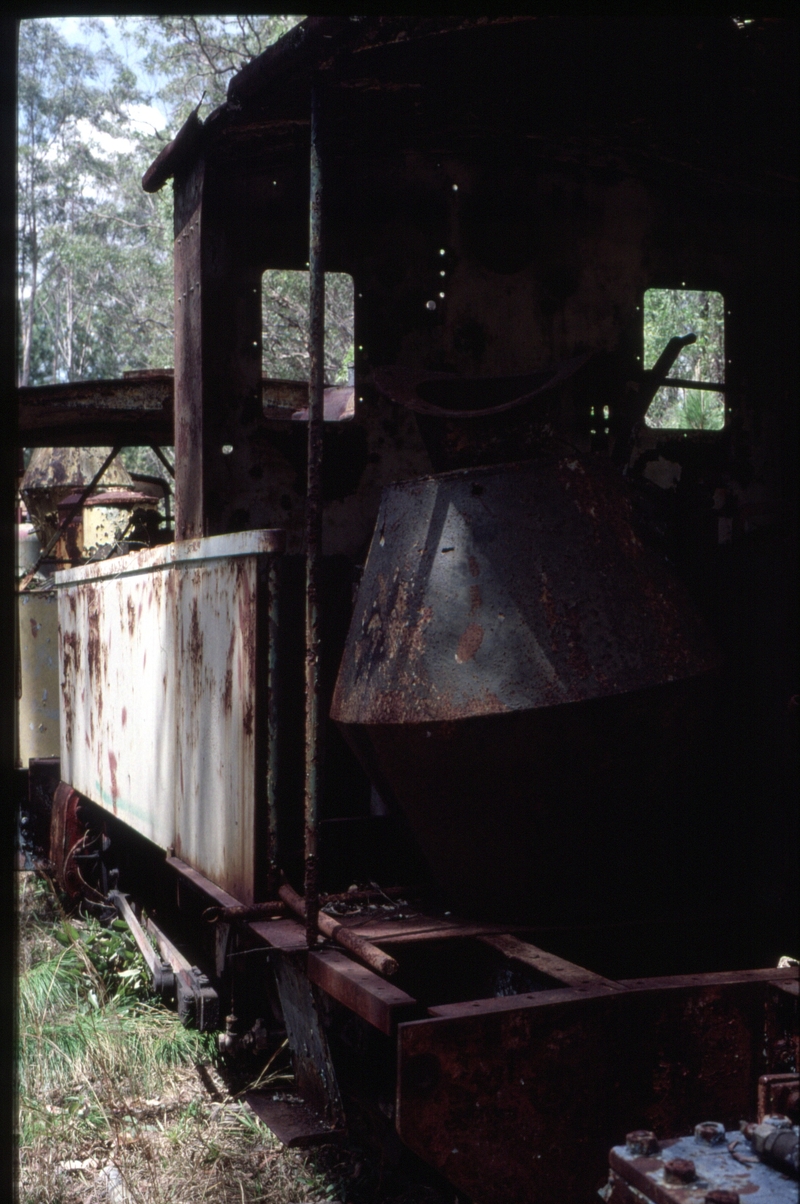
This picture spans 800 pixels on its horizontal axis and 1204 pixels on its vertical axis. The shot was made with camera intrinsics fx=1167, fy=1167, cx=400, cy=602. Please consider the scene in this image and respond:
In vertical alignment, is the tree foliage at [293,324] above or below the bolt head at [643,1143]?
above

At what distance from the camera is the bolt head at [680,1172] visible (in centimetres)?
196

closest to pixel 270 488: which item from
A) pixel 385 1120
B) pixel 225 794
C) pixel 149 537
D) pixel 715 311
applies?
pixel 225 794

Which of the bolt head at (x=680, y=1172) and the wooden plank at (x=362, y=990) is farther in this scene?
the wooden plank at (x=362, y=990)

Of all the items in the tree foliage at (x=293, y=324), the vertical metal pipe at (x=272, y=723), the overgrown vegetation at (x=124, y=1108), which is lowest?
the overgrown vegetation at (x=124, y=1108)

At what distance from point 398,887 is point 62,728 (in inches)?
199

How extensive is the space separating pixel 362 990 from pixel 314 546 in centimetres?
130

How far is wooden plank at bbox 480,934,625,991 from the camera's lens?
120 inches

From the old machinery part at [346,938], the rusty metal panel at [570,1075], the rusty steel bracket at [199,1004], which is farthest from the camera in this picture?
the rusty steel bracket at [199,1004]

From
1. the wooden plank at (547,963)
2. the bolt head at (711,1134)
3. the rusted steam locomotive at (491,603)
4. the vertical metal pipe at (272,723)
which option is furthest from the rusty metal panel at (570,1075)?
the vertical metal pipe at (272,723)

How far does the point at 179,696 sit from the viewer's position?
5.14 m

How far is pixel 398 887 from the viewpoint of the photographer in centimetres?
418

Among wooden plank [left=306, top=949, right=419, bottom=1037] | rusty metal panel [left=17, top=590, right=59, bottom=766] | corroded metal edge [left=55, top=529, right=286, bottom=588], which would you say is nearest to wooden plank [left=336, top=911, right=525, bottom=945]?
wooden plank [left=306, top=949, right=419, bottom=1037]

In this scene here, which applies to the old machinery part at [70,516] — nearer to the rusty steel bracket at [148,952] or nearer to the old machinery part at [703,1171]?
the rusty steel bracket at [148,952]

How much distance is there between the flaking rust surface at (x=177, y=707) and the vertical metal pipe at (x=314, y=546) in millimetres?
513
